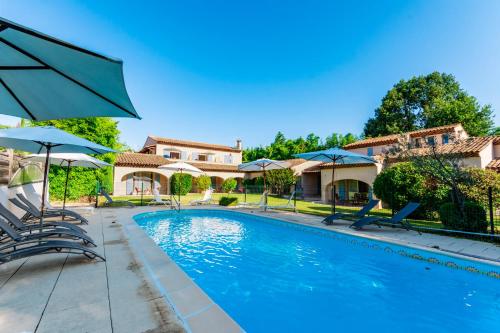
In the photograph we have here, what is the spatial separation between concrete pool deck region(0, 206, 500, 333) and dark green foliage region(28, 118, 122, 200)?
13586 mm

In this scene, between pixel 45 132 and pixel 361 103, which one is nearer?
pixel 45 132

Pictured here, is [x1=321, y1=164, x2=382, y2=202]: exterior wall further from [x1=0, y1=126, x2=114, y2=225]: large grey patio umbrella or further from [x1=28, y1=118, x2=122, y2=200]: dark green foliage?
[x1=28, y1=118, x2=122, y2=200]: dark green foliage

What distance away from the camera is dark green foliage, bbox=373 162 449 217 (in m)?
12.2

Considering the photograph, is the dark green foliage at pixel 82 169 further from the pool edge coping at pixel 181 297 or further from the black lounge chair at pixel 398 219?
the black lounge chair at pixel 398 219

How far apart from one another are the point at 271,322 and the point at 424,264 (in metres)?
5.08

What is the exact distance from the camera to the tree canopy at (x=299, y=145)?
43.7m

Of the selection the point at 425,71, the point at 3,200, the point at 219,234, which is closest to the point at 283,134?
the point at 425,71

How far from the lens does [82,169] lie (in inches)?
659

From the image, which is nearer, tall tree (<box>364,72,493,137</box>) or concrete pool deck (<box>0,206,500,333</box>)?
concrete pool deck (<box>0,206,500,333</box>)

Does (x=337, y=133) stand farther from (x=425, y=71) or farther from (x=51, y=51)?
(x=51, y=51)

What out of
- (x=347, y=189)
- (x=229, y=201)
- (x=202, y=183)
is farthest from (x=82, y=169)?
(x=347, y=189)

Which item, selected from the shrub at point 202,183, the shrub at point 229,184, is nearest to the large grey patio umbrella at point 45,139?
the shrub at point 202,183

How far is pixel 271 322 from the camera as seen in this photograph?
3906mm

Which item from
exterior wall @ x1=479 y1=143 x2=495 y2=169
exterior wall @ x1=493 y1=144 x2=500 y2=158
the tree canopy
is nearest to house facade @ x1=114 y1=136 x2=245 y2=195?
the tree canopy
